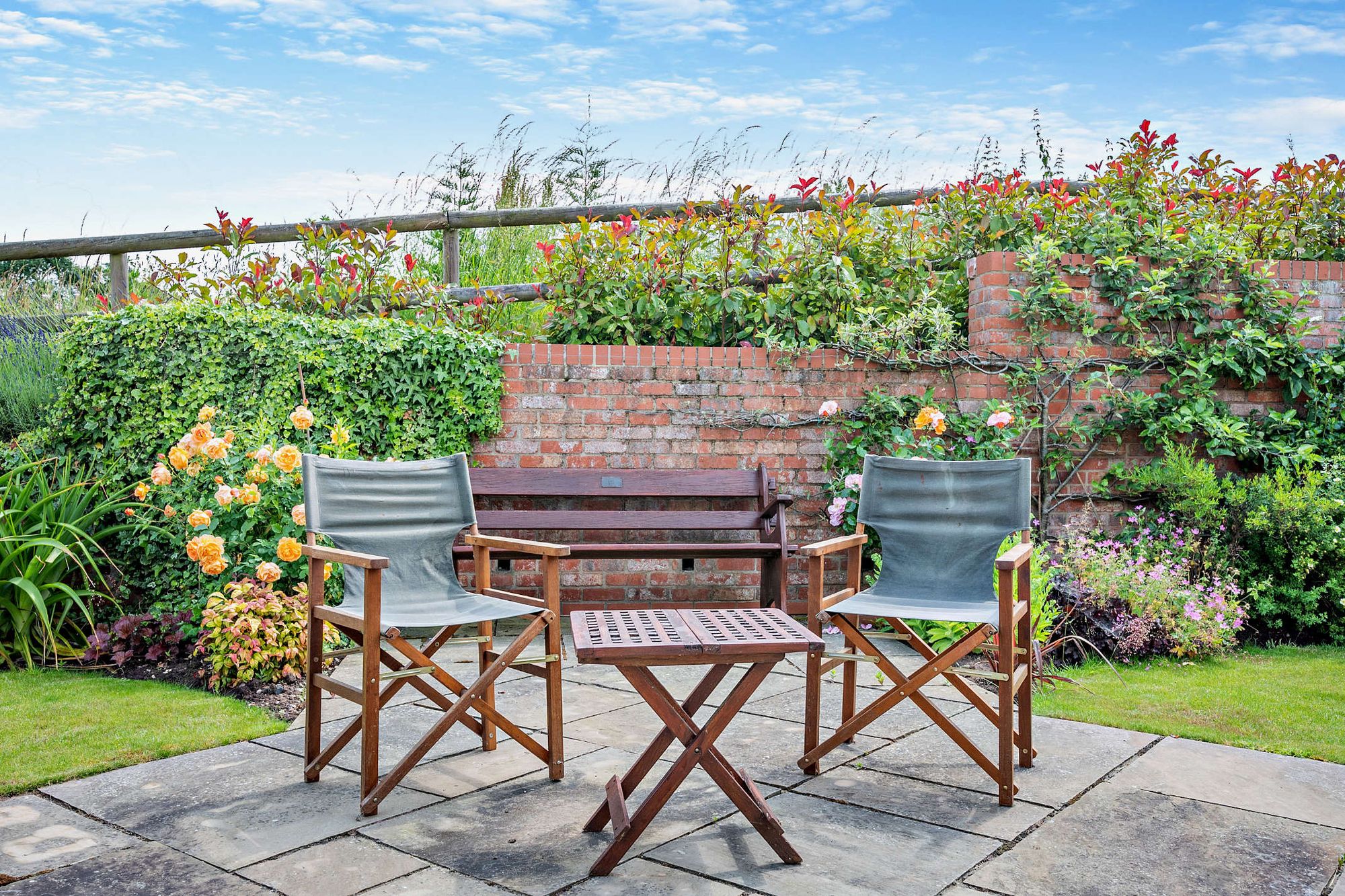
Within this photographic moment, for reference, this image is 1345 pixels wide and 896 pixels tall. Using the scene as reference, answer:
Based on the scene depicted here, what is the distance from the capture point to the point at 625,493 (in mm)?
5195

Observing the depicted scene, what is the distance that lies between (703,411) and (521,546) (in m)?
2.50

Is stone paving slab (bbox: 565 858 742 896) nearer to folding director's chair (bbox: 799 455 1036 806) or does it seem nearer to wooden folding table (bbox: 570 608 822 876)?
wooden folding table (bbox: 570 608 822 876)

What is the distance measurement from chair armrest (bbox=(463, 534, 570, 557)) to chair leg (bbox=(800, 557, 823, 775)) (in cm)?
75

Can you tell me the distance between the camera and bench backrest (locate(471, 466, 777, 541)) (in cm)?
507

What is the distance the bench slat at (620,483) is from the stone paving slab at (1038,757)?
2.03 metres

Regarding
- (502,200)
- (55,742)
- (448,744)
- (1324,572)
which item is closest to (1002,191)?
(1324,572)

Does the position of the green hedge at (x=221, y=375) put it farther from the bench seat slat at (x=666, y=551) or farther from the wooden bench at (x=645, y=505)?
the bench seat slat at (x=666, y=551)

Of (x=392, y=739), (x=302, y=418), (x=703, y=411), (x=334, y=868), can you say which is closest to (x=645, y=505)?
(x=703, y=411)

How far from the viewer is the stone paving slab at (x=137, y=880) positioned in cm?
213

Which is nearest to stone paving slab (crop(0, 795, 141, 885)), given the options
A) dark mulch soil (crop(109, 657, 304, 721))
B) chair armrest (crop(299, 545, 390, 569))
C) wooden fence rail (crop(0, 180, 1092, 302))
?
chair armrest (crop(299, 545, 390, 569))

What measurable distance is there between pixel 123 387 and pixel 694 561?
9.80 feet

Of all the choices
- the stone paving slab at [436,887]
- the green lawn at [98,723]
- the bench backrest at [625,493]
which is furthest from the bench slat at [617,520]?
the stone paving slab at [436,887]

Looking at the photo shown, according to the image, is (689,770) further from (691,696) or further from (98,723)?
Result: (98,723)

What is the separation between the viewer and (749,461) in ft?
18.0
